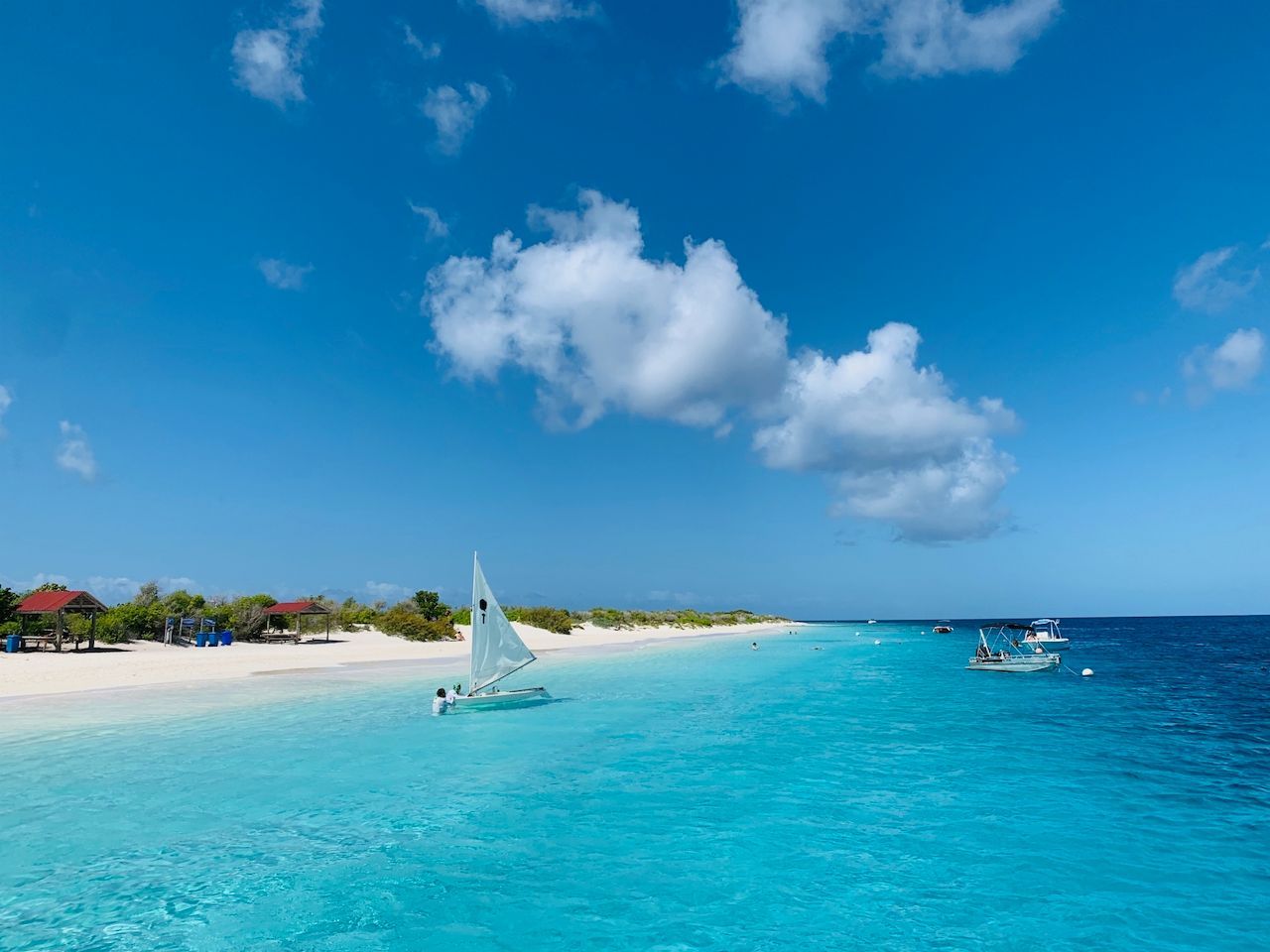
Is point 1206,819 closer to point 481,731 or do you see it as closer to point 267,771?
point 481,731

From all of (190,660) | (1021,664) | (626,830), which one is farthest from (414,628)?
(626,830)

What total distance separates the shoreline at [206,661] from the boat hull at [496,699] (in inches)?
685

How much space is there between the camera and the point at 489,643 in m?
29.0

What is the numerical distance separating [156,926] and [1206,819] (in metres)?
21.4

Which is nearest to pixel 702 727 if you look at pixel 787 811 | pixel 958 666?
pixel 787 811

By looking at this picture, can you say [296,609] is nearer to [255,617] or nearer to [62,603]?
[255,617]

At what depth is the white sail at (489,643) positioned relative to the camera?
2806 centimetres

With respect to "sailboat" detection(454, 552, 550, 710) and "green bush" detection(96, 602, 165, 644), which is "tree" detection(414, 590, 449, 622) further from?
"sailboat" detection(454, 552, 550, 710)

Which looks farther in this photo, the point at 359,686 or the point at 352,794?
the point at 359,686

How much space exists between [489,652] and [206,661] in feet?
89.7

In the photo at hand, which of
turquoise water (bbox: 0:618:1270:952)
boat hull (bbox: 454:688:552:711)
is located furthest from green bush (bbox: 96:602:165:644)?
boat hull (bbox: 454:688:552:711)

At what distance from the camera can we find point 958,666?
5622 centimetres

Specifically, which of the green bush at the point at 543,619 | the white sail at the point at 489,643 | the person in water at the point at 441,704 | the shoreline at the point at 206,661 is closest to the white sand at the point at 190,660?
the shoreline at the point at 206,661

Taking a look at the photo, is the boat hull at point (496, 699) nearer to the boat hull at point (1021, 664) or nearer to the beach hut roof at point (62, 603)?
the beach hut roof at point (62, 603)
